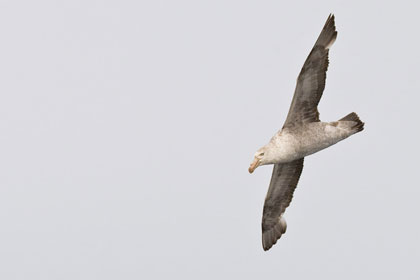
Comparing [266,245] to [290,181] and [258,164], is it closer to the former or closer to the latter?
[290,181]

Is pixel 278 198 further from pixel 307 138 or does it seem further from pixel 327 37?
pixel 327 37

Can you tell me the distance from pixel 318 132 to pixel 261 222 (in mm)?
5645

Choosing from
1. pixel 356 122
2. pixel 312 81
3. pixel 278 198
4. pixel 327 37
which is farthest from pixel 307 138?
pixel 278 198

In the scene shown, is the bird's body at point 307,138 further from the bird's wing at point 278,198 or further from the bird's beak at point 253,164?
the bird's wing at point 278,198

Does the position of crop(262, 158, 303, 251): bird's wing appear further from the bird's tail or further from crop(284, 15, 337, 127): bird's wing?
the bird's tail

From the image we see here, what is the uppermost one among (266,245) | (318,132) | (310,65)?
(310,65)

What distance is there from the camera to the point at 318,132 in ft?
64.5

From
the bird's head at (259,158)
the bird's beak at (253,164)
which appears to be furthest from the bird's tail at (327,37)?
the bird's beak at (253,164)

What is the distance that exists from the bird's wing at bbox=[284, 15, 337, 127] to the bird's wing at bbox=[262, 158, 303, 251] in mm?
2665

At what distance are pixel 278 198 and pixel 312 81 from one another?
5256mm

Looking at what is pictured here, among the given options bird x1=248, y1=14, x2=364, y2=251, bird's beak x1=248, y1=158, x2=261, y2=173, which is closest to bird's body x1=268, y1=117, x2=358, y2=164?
bird x1=248, y1=14, x2=364, y2=251

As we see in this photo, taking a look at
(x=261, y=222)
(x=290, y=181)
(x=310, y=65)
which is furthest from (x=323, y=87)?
(x=261, y=222)

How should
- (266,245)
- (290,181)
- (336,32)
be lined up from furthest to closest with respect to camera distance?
(266,245)
(290,181)
(336,32)

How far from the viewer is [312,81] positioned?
19.5m
